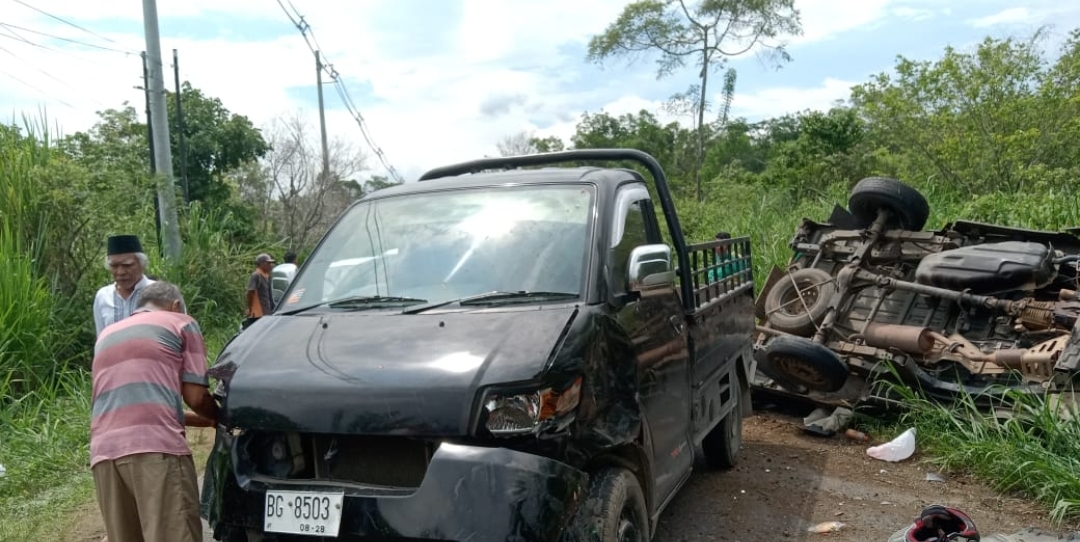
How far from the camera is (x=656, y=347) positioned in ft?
12.2

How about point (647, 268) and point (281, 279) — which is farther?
point (281, 279)

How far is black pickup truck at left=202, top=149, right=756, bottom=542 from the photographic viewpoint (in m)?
2.69

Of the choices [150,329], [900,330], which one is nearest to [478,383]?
[150,329]

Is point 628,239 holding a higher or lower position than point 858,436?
higher

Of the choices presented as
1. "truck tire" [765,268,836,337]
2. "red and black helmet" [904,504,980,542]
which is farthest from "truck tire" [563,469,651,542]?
"truck tire" [765,268,836,337]

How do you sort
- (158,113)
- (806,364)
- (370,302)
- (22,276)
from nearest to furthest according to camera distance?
(370,302)
(806,364)
(22,276)
(158,113)

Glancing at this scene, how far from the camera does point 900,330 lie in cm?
666

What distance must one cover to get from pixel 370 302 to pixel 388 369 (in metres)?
0.69

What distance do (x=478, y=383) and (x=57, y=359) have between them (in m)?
6.45

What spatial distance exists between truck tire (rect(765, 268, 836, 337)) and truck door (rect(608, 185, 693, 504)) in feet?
11.7

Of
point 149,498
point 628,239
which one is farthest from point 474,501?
point 628,239

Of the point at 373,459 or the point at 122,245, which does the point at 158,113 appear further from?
the point at 373,459

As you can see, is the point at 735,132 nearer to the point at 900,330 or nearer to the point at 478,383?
the point at 900,330

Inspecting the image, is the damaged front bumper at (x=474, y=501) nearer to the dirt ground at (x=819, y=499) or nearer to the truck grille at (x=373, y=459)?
the truck grille at (x=373, y=459)
